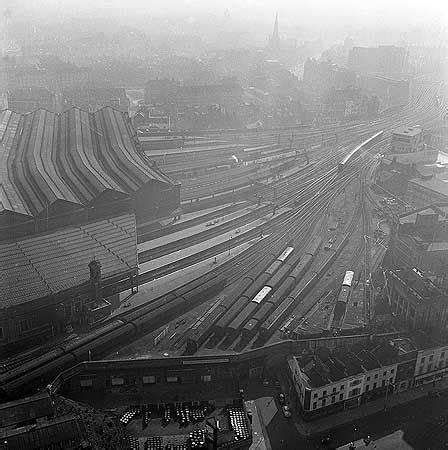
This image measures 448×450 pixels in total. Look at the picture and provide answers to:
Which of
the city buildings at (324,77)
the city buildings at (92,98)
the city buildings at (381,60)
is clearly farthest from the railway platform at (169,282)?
the city buildings at (381,60)

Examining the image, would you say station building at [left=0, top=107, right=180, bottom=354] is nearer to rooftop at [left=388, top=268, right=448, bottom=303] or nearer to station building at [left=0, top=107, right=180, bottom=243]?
station building at [left=0, top=107, right=180, bottom=243]

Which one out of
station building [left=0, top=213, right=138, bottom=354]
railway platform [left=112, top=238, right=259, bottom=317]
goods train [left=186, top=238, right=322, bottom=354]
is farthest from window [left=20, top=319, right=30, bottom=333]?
goods train [left=186, top=238, right=322, bottom=354]

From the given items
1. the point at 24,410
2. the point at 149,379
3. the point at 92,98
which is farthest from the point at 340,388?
the point at 92,98

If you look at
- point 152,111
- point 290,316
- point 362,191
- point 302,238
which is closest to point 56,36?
point 152,111

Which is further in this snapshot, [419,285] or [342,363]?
[419,285]

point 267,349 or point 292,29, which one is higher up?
point 292,29

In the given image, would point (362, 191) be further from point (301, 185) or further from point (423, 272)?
point (423, 272)

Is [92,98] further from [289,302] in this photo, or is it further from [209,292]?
[289,302]
